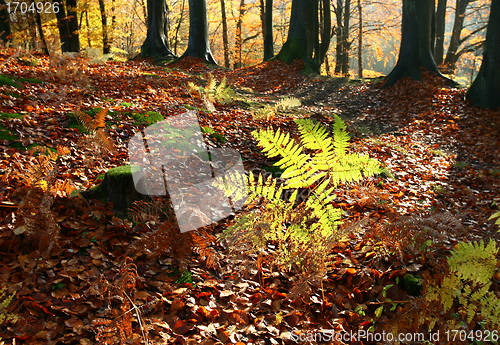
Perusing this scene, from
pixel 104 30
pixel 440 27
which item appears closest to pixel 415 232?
pixel 440 27

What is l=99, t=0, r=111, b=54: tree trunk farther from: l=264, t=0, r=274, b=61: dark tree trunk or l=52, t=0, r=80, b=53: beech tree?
l=264, t=0, r=274, b=61: dark tree trunk

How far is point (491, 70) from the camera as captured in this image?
23.4 ft

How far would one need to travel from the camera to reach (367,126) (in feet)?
23.0

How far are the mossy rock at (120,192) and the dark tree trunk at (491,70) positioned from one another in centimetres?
838

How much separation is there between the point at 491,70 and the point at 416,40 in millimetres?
2531

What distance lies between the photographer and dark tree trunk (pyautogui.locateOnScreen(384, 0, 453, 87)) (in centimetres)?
876

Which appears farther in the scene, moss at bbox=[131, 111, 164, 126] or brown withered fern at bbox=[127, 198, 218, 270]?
moss at bbox=[131, 111, 164, 126]

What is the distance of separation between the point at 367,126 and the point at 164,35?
35.1 feet

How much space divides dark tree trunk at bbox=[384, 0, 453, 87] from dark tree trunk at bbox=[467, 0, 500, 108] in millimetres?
1640

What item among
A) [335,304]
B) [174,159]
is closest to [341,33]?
[174,159]

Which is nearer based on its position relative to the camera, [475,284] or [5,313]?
[5,313]

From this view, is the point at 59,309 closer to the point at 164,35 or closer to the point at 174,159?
the point at 174,159

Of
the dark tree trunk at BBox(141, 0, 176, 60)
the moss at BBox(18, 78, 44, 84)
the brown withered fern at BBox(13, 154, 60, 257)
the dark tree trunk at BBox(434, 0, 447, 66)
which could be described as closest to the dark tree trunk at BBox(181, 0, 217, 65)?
the dark tree trunk at BBox(141, 0, 176, 60)

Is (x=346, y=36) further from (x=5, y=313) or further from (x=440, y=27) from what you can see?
(x=5, y=313)
